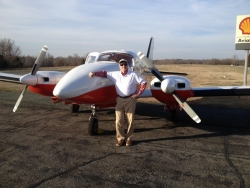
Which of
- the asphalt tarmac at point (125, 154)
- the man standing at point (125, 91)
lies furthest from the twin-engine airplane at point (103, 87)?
the asphalt tarmac at point (125, 154)

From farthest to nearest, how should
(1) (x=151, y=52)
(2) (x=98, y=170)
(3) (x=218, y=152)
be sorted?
(1) (x=151, y=52)
(3) (x=218, y=152)
(2) (x=98, y=170)

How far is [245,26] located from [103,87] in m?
10.7

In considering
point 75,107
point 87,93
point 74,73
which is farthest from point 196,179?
point 75,107

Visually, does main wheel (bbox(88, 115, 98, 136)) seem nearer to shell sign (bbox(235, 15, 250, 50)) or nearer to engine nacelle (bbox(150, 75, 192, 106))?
engine nacelle (bbox(150, 75, 192, 106))

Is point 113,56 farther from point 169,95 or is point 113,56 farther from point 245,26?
point 245,26

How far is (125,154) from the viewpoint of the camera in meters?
5.45

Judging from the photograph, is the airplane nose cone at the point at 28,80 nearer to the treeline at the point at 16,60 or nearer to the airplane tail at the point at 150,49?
the airplane tail at the point at 150,49

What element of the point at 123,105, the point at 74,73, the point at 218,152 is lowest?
the point at 218,152

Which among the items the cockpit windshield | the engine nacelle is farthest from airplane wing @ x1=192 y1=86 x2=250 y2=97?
the cockpit windshield

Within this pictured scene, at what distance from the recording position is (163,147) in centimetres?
597

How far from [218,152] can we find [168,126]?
2.65 m

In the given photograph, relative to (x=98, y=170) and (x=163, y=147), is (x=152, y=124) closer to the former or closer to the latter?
(x=163, y=147)

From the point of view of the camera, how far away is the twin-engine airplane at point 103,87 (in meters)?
6.10

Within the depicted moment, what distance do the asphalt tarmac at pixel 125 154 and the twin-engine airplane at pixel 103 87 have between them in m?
0.84
